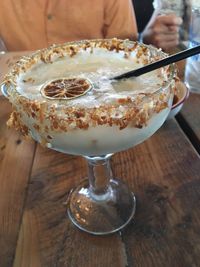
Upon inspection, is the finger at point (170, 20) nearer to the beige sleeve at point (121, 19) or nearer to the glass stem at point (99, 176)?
the beige sleeve at point (121, 19)

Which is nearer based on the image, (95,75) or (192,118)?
(95,75)

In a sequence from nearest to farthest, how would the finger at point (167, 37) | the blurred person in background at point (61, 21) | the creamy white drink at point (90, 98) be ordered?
the creamy white drink at point (90, 98), the finger at point (167, 37), the blurred person in background at point (61, 21)

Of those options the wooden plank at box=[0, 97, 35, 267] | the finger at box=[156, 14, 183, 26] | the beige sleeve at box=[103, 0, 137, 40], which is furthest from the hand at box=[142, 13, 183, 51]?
the wooden plank at box=[0, 97, 35, 267]

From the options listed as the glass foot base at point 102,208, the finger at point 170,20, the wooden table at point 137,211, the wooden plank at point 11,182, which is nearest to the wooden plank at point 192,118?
the wooden table at point 137,211

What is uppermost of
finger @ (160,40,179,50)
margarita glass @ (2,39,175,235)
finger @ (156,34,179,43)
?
margarita glass @ (2,39,175,235)

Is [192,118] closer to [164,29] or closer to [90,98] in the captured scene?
[90,98]

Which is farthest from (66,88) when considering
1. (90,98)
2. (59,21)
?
(59,21)

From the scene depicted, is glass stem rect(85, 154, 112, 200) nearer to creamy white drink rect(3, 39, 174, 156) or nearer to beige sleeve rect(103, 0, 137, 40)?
creamy white drink rect(3, 39, 174, 156)
